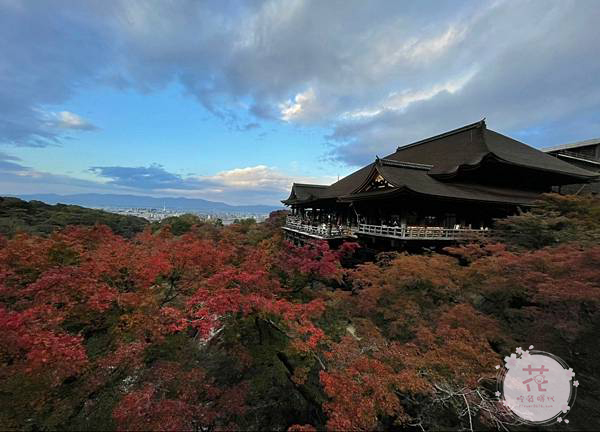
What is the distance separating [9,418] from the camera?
4.25 metres

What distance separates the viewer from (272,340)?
715 cm

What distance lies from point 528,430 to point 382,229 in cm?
958

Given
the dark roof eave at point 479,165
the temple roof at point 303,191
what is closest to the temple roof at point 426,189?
the dark roof eave at point 479,165

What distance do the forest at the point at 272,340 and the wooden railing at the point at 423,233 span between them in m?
3.63

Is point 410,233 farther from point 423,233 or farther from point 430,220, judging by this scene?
point 430,220

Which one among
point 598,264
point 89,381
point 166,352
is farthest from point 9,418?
point 598,264

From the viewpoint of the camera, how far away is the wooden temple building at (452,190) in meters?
14.0

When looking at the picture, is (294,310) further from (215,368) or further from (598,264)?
(598,264)

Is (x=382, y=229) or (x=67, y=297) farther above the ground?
(x=382, y=229)

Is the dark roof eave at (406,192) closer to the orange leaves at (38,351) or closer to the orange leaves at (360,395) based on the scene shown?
the orange leaves at (360,395)

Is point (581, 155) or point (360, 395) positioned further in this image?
point (581, 155)

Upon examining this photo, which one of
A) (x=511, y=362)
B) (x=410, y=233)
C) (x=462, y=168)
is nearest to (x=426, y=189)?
(x=410, y=233)

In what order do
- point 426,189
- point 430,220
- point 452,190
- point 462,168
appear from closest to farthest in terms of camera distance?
point 426,189
point 452,190
point 430,220
point 462,168

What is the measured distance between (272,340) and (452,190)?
43.9 feet
